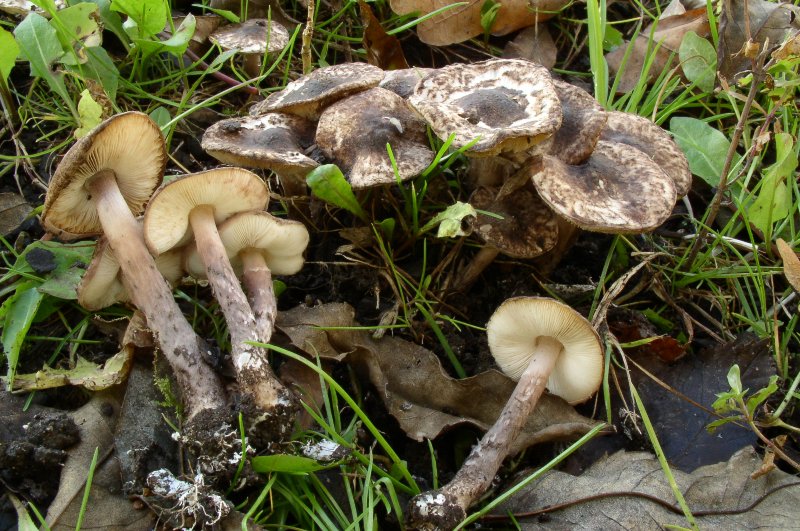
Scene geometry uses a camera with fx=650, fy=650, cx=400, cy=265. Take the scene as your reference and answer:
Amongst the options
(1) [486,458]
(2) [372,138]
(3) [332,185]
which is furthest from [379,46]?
(1) [486,458]

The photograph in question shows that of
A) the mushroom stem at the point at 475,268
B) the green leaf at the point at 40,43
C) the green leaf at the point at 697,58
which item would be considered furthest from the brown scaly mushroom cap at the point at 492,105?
the green leaf at the point at 40,43

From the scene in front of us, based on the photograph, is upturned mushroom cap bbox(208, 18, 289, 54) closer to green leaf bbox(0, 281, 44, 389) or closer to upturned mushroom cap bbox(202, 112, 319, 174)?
upturned mushroom cap bbox(202, 112, 319, 174)

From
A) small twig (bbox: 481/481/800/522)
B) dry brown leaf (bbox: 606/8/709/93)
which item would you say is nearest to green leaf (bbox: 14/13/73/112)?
small twig (bbox: 481/481/800/522)

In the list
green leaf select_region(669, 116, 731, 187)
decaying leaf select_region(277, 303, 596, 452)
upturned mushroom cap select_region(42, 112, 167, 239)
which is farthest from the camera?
green leaf select_region(669, 116, 731, 187)

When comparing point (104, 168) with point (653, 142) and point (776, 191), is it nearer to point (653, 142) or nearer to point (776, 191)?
point (653, 142)

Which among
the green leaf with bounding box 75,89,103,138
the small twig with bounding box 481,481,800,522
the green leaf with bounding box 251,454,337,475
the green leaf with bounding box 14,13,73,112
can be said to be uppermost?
the green leaf with bounding box 14,13,73,112

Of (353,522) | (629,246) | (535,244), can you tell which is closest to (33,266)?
(353,522)
